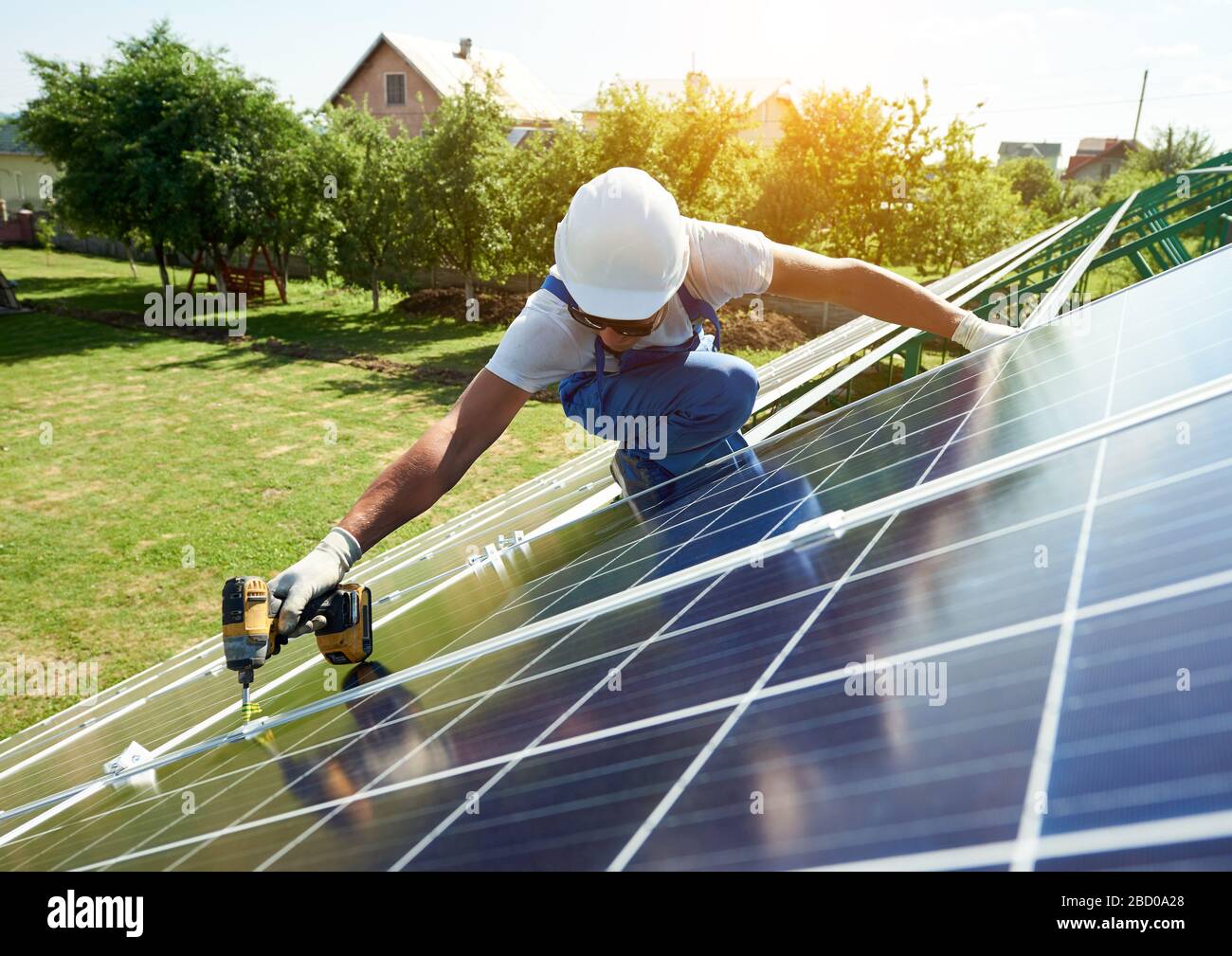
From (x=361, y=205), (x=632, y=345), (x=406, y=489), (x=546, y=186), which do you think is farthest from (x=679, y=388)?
(x=361, y=205)

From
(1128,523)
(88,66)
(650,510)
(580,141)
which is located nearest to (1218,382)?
(1128,523)

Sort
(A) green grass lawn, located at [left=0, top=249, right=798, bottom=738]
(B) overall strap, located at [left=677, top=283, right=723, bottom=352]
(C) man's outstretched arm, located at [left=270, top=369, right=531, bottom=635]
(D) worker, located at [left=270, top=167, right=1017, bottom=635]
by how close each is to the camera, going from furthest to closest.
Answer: (A) green grass lawn, located at [left=0, top=249, right=798, bottom=738], (B) overall strap, located at [left=677, top=283, right=723, bottom=352], (D) worker, located at [left=270, top=167, right=1017, bottom=635], (C) man's outstretched arm, located at [left=270, top=369, right=531, bottom=635]

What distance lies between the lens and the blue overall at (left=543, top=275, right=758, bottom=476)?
4730 millimetres

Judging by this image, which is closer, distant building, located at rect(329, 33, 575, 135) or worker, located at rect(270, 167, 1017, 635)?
worker, located at rect(270, 167, 1017, 635)

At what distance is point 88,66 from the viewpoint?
29.8 meters

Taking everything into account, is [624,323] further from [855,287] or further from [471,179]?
[471,179]

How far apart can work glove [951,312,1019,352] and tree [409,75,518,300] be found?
2253cm

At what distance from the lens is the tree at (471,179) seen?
25.8 meters

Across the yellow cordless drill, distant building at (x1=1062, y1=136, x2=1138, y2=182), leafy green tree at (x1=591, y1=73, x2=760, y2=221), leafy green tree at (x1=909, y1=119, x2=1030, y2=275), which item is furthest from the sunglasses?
distant building at (x1=1062, y1=136, x2=1138, y2=182)

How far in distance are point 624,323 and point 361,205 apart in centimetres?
2815

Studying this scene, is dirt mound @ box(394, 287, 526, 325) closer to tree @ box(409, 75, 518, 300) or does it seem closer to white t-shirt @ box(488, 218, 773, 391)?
tree @ box(409, 75, 518, 300)

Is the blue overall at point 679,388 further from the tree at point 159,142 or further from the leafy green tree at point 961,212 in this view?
the tree at point 159,142

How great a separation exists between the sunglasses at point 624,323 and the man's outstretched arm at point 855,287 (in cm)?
90

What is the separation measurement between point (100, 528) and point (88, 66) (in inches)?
1063
